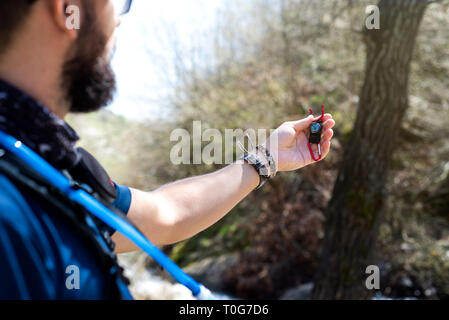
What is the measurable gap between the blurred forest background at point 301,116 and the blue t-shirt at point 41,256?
2818 mm

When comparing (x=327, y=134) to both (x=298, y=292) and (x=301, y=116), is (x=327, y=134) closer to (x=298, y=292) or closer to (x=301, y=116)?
(x=298, y=292)

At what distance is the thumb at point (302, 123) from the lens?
1668 mm

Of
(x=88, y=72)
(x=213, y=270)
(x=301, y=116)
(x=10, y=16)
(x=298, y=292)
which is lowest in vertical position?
(x=213, y=270)

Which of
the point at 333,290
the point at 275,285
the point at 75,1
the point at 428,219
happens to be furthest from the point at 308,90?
the point at 75,1

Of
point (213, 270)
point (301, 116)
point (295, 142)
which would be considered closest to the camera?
point (295, 142)

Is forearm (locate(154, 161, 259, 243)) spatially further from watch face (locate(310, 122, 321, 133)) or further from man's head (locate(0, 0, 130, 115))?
man's head (locate(0, 0, 130, 115))

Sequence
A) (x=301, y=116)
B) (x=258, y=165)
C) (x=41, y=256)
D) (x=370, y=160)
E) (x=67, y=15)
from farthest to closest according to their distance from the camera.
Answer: (x=301, y=116) < (x=370, y=160) < (x=258, y=165) < (x=67, y=15) < (x=41, y=256)

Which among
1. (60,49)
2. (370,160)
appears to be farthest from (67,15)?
(370,160)

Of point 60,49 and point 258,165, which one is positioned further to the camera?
point 258,165

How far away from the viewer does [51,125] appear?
892 millimetres

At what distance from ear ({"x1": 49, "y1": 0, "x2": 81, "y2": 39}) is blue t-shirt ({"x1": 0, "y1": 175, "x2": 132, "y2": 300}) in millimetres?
371

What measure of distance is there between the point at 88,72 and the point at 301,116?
5426 mm

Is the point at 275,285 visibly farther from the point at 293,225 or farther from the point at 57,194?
the point at 57,194

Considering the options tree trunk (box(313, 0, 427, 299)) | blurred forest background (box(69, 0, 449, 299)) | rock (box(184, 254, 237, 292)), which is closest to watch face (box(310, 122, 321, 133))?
tree trunk (box(313, 0, 427, 299))
